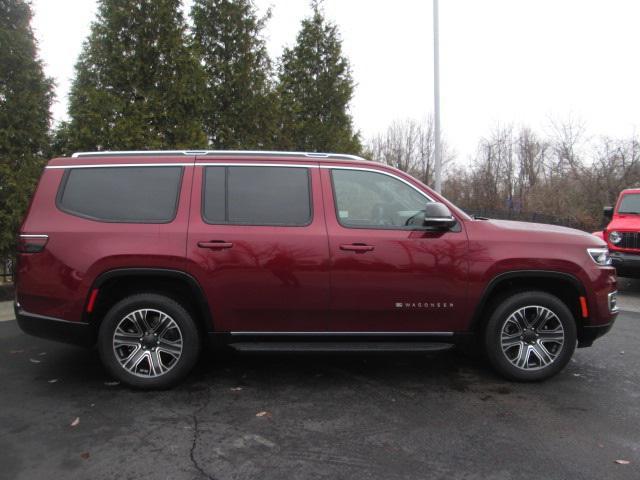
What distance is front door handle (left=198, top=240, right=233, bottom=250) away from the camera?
12.6 ft

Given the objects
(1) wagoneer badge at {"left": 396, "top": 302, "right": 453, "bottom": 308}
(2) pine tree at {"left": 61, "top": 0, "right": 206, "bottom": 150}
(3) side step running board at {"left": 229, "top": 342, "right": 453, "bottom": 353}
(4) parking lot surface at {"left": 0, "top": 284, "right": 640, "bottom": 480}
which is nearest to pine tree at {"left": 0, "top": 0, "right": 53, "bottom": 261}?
(2) pine tree at {"left": 61, "top": 0, "right": 206, "bottom": 150}

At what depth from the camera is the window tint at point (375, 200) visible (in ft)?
13.2

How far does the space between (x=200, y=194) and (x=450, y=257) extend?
83.9 inches

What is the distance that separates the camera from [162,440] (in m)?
3.11

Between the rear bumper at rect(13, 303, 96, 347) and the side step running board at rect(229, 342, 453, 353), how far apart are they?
3.87 feet

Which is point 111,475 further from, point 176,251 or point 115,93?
point 115,93

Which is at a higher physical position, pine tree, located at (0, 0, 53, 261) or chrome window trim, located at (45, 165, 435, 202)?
pine tree, located at (0, 0, 53, 261)

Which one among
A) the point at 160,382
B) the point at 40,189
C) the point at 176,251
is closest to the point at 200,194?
the point at 176,251

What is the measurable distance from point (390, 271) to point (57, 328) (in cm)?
273

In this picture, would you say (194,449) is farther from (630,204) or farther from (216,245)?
(630,204)

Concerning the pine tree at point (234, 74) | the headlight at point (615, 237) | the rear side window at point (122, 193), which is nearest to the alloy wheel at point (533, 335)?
the rear side window at point (122, 193)

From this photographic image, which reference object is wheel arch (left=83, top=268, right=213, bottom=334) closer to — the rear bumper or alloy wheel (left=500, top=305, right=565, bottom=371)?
the rear bumper

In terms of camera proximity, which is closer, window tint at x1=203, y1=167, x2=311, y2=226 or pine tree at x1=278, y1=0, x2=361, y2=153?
window tint at x1=203, y1=167, x2=311, y2=226

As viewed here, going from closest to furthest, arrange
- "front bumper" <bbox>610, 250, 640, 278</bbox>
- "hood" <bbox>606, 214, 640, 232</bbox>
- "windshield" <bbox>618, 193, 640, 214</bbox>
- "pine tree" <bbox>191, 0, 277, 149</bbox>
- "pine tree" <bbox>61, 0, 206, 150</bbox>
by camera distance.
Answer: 1. "pine tree" <bbox>61, 0, 206, 150</bbox>
2. "front bumper" <bbox>610, 250, 640, 278</bbox>
3. "hood" <bbox>606, 214, 640, 232</bbox>
4. "windshield" <bbox>618, 193, 640, 214</bbox>
5. "pine tree" <bbox>191, 0, 277, 149</bbox>
